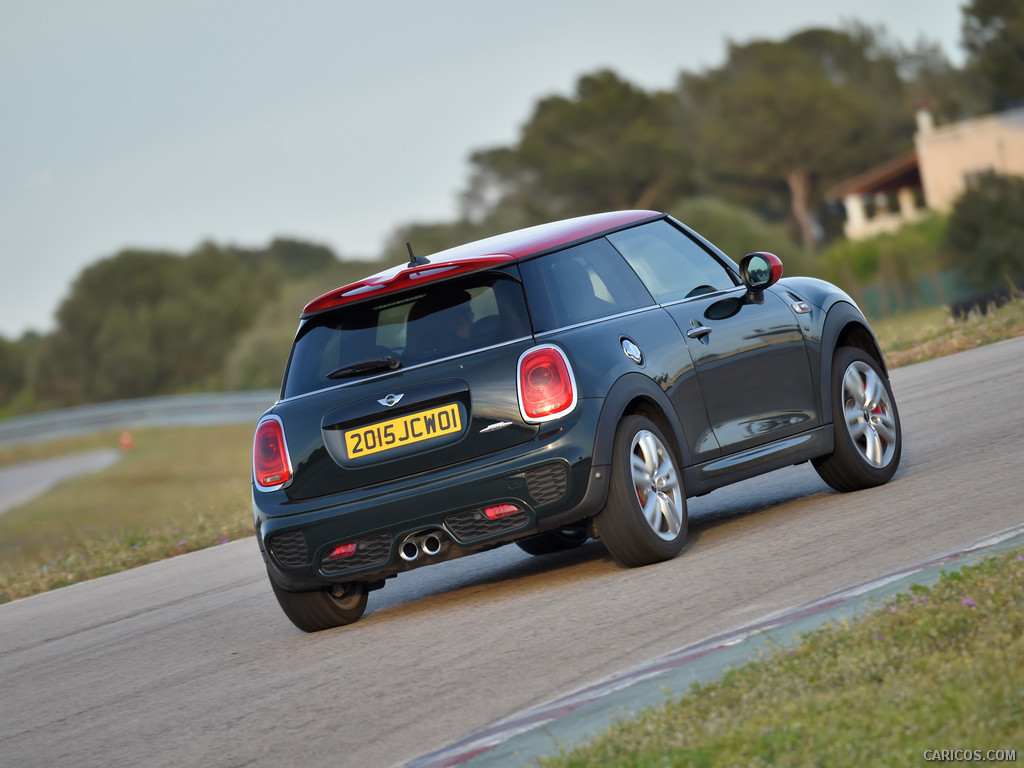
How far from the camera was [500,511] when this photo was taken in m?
6.38

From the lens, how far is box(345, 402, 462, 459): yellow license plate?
6.48 m

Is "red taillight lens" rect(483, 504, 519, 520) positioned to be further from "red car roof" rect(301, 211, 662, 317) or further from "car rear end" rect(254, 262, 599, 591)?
"red car roof" rect(301, 211, 662, 317)

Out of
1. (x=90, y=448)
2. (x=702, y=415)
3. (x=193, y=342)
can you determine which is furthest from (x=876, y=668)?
(x=193, y=342)

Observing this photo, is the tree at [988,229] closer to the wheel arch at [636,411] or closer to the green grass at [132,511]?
the green grass at [132,511]

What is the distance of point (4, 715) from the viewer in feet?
21.2

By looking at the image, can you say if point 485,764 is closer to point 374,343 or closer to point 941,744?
point 941,744

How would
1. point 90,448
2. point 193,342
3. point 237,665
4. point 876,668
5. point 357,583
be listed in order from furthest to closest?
point 193,342 < point 90,448 < point 357,583 < point 237,665 < point 876,668

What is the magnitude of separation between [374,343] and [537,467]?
1.05 metres

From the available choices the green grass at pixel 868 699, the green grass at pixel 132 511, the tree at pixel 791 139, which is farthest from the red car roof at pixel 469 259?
the tree at pixel 791 139

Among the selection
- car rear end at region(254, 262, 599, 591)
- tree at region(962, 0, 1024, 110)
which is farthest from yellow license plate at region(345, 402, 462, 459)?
tree at region(962, 0, 1024, 110)

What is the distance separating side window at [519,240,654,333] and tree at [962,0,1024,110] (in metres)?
60.4

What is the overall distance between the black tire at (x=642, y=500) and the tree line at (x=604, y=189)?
167ft

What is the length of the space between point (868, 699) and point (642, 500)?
2725mm

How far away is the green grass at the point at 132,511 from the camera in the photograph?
1238 centimetres
